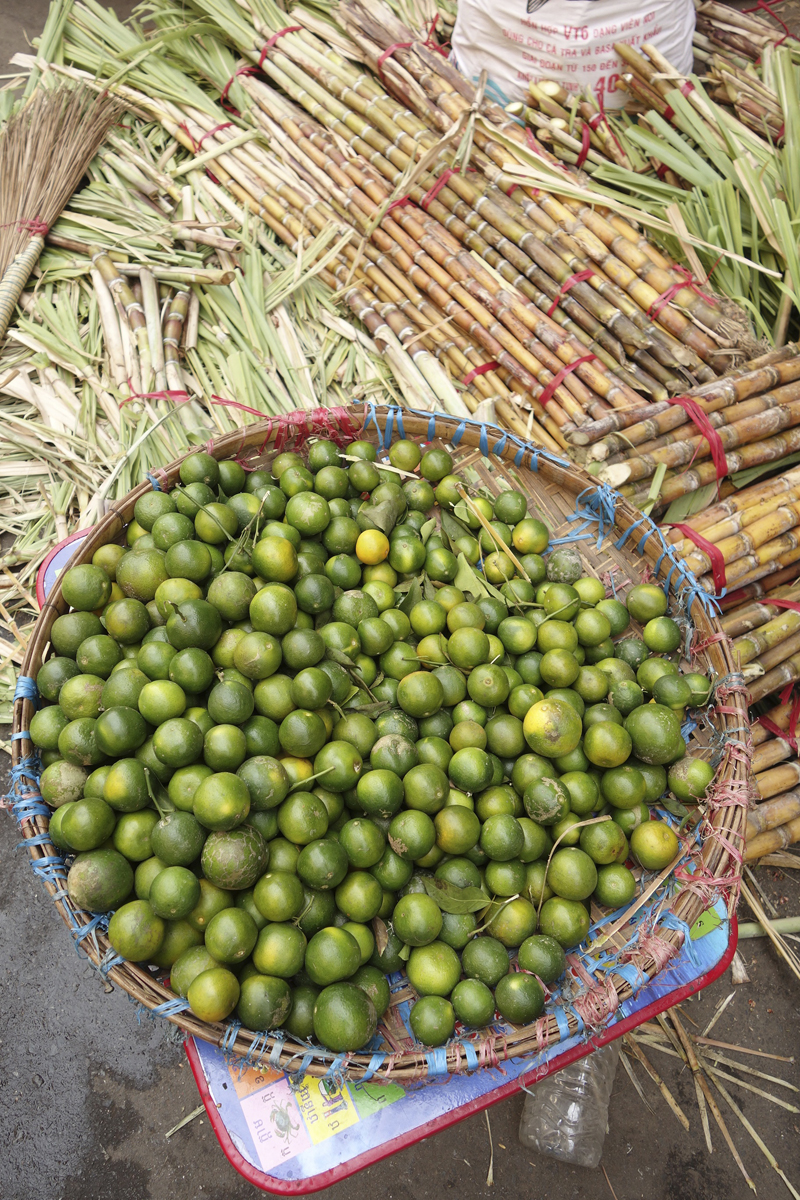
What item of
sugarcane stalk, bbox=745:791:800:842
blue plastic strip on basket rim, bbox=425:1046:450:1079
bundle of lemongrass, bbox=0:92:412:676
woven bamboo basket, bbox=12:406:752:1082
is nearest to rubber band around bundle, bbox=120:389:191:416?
bundle of lemongrass, bbox=0:92:412:676

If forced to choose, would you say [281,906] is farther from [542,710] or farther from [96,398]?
[96,398]

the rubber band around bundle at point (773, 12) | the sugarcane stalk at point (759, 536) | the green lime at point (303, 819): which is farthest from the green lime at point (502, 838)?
the rubber band around bundle at point (773, 12)

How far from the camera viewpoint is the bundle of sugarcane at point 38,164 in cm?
393

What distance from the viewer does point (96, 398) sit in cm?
367

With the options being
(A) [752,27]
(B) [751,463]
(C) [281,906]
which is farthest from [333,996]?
(A) [752,27]

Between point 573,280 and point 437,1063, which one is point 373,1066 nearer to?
point 437,1063

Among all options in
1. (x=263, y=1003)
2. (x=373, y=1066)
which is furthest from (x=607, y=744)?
(x=263, y=1003)

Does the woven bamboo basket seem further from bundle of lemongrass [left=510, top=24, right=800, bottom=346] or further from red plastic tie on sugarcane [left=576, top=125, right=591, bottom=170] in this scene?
red plastic tie on sugarcane [left=576, top=125, right=591, bottom=170]

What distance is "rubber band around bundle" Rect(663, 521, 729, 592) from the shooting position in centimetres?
269

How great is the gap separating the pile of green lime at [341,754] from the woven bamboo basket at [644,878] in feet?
0.22

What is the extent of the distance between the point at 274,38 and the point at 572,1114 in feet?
21.2

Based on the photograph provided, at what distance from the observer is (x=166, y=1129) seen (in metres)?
2.60

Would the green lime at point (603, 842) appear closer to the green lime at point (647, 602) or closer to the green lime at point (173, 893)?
the green lime at point (647, 602)

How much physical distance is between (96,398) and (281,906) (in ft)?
10.2
